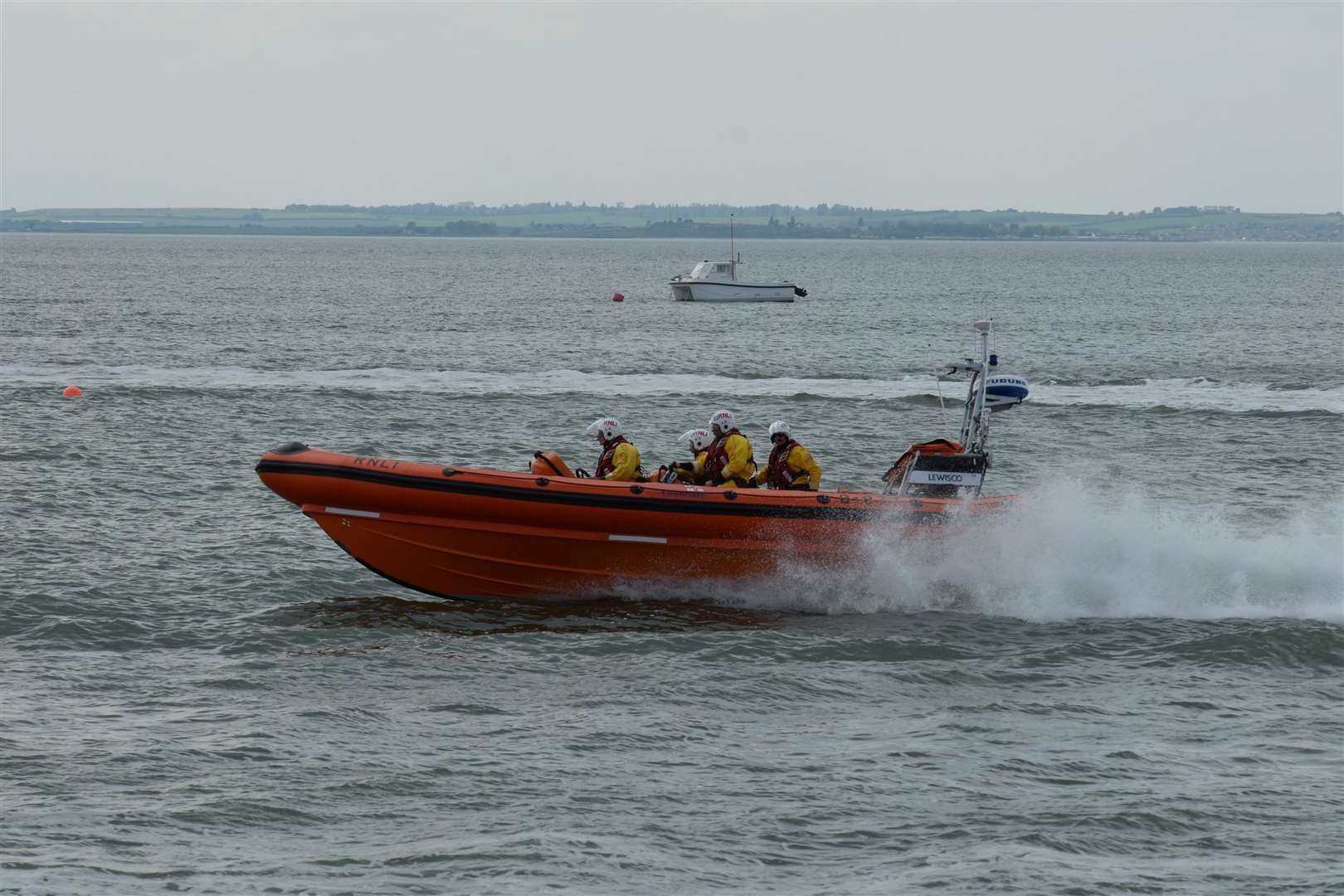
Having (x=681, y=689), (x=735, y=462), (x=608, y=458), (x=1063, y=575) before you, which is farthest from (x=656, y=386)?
(x=681, y=689)

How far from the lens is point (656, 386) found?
32.3 m

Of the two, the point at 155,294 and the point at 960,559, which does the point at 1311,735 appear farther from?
the point at 155,294

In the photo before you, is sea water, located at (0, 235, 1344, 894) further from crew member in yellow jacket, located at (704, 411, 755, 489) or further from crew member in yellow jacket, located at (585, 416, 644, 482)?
crew member in yellow jacket, located at (585, 416, 644, 482)

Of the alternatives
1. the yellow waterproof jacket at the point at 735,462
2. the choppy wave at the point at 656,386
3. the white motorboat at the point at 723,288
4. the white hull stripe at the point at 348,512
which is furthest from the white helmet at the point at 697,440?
the white motorboat at the point at 723,288

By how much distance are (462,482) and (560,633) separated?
5.10 feet

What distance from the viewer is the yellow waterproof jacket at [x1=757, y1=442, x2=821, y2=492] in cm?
1322

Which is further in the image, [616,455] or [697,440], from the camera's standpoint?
[697,440]

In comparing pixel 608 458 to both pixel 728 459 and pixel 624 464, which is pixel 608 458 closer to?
pixel 624 464

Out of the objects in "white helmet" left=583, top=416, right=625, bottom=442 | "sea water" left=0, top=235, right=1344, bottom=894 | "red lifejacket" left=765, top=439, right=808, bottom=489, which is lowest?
"sea water" left=0, top=235, right=1344, bottom=894

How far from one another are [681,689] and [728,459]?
2697mm

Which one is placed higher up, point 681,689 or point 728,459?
point 728,459

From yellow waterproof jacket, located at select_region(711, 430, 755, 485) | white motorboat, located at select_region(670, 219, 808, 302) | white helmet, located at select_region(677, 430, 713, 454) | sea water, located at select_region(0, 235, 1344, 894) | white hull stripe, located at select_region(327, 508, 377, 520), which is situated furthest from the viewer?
white motorboat, located at select_region(670, 219, 808, 302)

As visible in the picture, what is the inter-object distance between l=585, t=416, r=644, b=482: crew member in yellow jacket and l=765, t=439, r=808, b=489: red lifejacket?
1165 millimetres

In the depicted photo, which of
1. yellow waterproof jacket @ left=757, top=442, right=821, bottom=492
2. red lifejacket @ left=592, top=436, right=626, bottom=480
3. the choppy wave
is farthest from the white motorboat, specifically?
red lifejacket @ left=592, top=436, right=626, bottom=480
